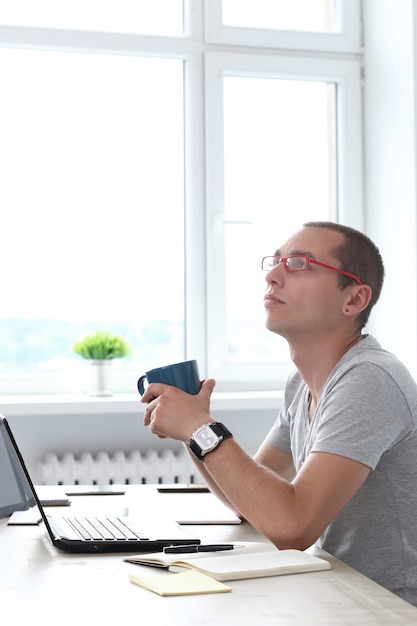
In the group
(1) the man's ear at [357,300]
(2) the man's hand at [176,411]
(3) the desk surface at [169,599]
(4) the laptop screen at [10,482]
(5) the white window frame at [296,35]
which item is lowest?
(3) the desk surface at [169,599]

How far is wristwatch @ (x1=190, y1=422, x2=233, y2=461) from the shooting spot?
1.49 m

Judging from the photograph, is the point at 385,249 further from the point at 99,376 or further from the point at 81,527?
the point at 81,527

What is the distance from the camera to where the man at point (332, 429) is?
1.43 metres

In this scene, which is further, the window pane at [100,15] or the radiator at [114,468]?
the window pane at [100,15]

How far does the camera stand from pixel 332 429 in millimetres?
1481

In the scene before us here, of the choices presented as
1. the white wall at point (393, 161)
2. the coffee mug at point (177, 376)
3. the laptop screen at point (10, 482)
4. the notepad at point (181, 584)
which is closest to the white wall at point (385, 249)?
the white wall at point (393, 161)

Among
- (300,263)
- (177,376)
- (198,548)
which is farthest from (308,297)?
(198,548)

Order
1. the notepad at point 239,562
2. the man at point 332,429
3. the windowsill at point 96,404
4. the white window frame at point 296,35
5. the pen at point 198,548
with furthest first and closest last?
the white window frame at point 296,35, the windowsill at point 96,404, the man at point 332,429, the pen at point 198,548, the notepad at point 239,562

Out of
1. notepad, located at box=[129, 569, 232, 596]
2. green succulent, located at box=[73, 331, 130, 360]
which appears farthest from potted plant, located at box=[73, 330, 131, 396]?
notepad, located at box=[129, 569, 232, 596]

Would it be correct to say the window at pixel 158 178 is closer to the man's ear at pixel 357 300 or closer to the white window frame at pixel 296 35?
the white window frame at pixel 296 35

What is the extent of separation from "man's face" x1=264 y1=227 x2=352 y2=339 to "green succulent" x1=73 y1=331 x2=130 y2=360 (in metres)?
1.32

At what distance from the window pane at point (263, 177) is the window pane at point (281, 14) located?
8.6 inches

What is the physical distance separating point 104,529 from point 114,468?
1495mm

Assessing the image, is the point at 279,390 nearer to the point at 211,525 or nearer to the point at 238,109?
the point at 238,109
